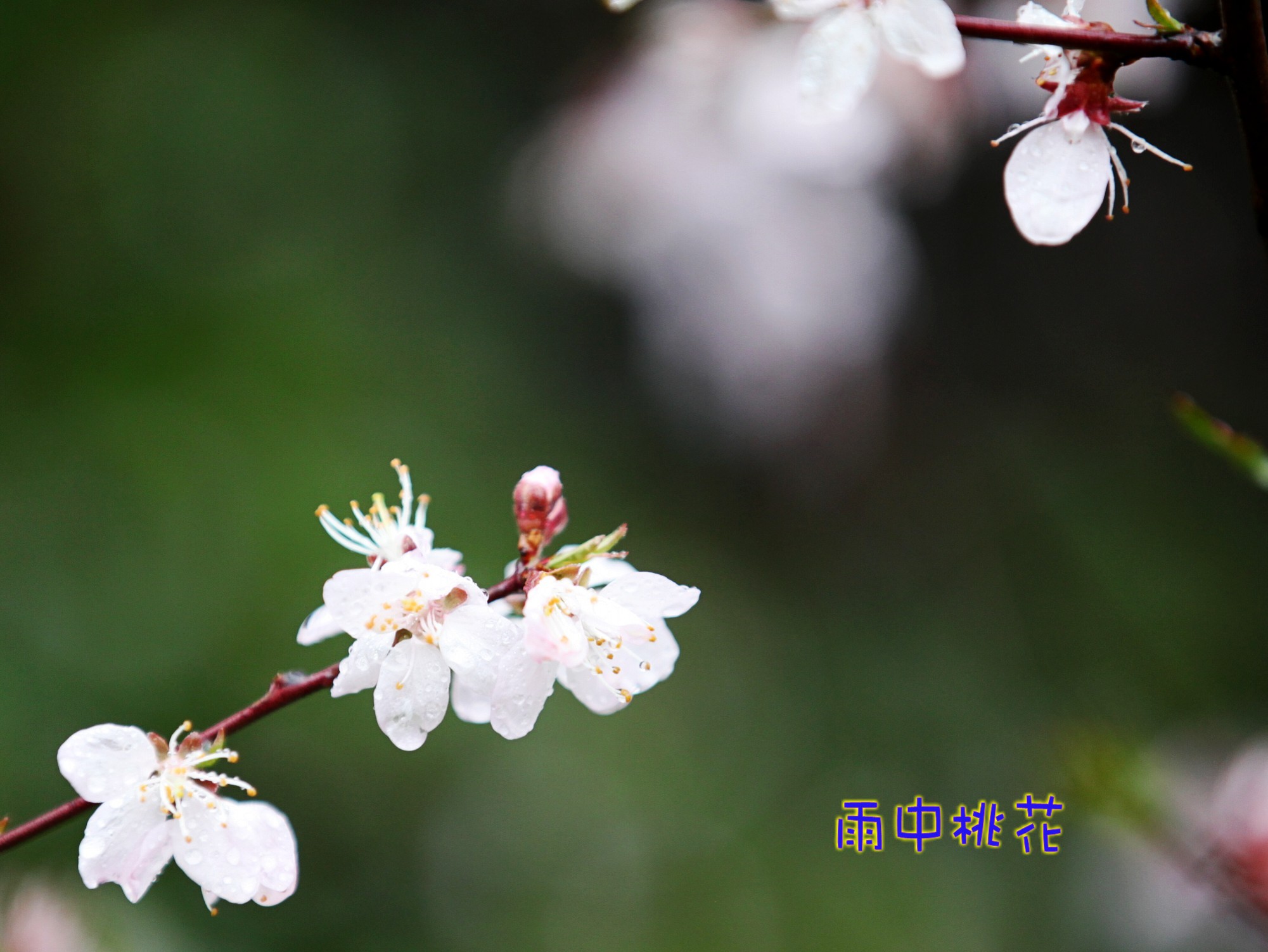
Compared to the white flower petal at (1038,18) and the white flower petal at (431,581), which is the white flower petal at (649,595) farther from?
the white flower petal at (1038,18)

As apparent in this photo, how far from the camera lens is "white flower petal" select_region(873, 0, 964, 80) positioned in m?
0.53

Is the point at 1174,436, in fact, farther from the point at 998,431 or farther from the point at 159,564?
the point at 159,564

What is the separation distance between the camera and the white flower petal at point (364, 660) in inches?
24.3

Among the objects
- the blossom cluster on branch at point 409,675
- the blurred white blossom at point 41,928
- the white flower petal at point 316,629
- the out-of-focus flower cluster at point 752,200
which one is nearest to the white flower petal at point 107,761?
the blossom cluster on branch at point 409,675

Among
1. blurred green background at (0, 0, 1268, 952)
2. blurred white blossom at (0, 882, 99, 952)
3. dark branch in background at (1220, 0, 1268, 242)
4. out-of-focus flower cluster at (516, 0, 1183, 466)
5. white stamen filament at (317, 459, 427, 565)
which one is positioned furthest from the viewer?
→ blurred green background at (0, 0, 1268, 952)

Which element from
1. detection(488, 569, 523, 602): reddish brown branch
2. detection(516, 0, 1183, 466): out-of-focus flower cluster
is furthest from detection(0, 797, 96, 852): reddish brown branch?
detection(516, 0, 1183, 466): out-of-focus flower cluster

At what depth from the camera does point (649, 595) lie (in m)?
0.64

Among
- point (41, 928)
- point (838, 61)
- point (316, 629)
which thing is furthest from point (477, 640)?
point (41, 928)

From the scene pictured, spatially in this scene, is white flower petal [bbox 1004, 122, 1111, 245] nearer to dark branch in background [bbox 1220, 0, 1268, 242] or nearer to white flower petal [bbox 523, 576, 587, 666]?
dark branch in background [bbox 1220, 0, 1268, 242]

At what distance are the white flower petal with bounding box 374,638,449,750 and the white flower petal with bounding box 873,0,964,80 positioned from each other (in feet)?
1.34

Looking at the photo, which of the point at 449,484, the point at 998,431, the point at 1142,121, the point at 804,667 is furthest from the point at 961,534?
the point at 449,484

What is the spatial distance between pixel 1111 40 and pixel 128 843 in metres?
0.69

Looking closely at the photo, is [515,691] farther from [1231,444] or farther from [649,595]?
[1231,444]

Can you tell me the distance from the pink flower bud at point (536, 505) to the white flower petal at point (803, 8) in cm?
28
